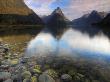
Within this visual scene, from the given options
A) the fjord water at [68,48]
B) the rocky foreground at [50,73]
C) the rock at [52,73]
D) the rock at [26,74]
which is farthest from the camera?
the fjord water at [68,48]

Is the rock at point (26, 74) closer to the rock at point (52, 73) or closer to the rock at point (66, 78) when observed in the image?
the rock at point (52, 73)

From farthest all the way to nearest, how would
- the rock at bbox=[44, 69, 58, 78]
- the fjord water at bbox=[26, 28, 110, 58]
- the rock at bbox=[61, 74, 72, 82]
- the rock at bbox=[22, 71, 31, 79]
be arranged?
the fjord water at bbox=[26, 28, 110, 58]
the rock at bbox=[44, 69, 58, 78]
the rock at bbox=[22, 71, 31, 79]
the rock at bbox=[61, 74, 72, 82]

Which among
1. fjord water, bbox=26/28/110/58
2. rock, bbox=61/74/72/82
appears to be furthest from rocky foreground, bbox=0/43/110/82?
fjord water, bbox=26/28/110/58

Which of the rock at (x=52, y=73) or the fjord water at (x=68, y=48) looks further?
the fjord water at (x=68, y=48)

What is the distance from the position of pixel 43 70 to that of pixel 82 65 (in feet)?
14.3

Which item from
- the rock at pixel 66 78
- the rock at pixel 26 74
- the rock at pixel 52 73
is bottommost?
the rock at pixel 66 78

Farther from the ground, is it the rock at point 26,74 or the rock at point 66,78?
the rock at point 26,74

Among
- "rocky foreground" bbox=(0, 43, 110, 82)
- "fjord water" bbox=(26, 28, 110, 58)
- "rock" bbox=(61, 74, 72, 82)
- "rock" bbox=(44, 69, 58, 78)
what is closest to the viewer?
"rocky foreground" bbox=(0, 43, 110, 82)

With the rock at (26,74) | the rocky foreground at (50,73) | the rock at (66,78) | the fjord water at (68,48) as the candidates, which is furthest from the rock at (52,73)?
the fjord water at (68,48)

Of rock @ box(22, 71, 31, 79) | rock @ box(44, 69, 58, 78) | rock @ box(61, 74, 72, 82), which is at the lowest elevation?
rock @ box(61, 74, 72, 82)

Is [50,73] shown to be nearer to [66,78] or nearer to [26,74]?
[66,78]

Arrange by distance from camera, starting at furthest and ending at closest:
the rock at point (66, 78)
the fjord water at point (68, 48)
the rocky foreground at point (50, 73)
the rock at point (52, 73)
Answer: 1. the fjord water at point (68, 48)
2. the rock at point (52, 73)
3. the rock at point (66, 78)
4. the rocky foreground at point (50, 73)

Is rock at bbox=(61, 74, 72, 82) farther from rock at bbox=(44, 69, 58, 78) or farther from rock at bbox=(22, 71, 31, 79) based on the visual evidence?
rock at bbox=(22, 71, 31, 79)

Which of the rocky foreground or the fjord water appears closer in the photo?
the rocky foreground
